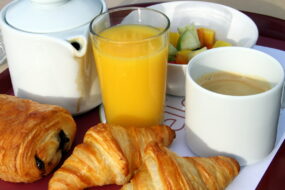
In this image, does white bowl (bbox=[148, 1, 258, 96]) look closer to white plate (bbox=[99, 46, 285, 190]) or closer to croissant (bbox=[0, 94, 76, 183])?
white plate (bbox=[99, 46, 285, 190])

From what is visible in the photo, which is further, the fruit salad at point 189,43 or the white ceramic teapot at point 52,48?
the fruit salad at point 189,43

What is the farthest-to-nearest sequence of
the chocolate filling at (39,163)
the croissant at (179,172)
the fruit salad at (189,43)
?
the fruit salad at (189,43) → the chocolate filling at (39,163) → the croissant at (179,172)

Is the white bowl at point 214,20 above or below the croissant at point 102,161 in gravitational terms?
above

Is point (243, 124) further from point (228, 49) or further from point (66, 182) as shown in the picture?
point (66, 182)

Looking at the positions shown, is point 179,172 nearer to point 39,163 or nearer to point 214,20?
point 39,163

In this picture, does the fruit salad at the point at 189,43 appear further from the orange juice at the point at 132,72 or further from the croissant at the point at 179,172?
the croissant at the point at 179,172

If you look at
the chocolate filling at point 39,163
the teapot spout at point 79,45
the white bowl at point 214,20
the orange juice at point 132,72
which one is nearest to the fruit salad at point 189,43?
the white bowl at point 214,20

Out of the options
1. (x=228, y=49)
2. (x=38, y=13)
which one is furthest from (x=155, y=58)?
(x=38, y=13)
